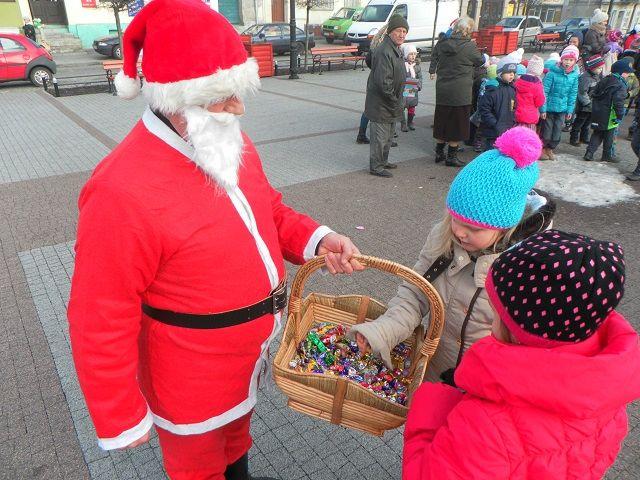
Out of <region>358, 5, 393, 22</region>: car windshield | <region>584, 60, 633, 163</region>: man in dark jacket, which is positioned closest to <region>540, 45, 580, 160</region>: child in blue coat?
<region>584, 60, 633, 163</region>: man in dark jacket

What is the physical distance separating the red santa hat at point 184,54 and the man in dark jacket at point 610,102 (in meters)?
7.16

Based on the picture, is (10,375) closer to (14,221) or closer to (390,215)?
(14,221)

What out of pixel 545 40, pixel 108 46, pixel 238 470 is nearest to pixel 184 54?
pixel 238 470

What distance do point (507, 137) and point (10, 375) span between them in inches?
125

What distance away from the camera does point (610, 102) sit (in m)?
6.80

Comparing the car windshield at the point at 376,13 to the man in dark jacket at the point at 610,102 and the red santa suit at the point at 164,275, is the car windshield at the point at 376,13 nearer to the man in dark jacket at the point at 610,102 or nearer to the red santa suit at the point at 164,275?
the man in dark jacket at the point at 610,102

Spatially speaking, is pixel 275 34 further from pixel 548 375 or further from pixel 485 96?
pixel 548 375

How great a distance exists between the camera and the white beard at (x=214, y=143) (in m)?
1.35

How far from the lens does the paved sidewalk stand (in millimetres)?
2385

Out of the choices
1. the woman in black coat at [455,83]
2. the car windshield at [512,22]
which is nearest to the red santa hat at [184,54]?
the woman in black coat at [455,83]

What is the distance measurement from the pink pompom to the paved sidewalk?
164 centimetres

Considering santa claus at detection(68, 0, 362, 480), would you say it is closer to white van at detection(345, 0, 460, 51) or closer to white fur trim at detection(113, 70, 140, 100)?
white fur trim at detection(113, 70, 140, 100)

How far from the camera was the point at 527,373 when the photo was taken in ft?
3.43

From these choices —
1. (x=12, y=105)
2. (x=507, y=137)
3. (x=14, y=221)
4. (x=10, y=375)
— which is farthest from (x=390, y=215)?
(x=12, y=105)
